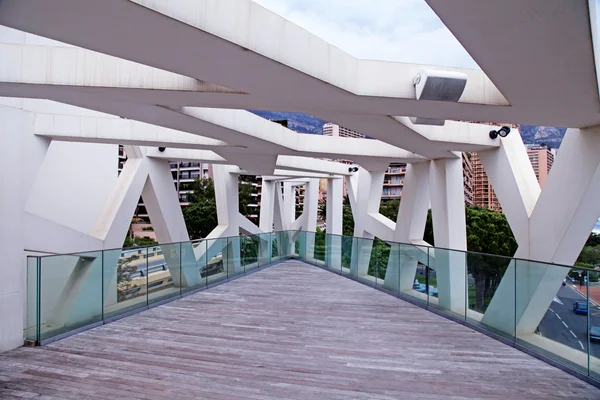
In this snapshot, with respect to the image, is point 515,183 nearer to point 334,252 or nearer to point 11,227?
point 334,252

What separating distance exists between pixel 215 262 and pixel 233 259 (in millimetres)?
1193

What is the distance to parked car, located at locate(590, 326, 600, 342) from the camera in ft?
16.8

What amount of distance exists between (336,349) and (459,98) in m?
4.02

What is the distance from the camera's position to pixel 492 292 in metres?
7.33

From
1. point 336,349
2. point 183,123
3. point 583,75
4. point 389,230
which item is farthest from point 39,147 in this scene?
point 389,230

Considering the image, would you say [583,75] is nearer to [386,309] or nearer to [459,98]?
[459,98]

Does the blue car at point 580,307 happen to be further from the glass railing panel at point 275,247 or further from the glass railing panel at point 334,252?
the glass railing panel at point 275,247

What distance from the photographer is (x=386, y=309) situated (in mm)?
9148

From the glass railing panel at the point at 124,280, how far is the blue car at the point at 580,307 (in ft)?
24.1

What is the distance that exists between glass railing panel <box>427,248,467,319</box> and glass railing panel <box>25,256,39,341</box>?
7.09 meters

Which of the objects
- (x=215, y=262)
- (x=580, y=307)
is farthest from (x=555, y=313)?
(x=215, y=262)

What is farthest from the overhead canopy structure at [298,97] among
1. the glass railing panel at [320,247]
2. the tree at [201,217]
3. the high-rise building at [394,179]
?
the high-rise building at [394,179]

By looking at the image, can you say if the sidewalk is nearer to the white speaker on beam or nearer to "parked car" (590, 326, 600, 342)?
"parked car" (590, 326, 600, 342)

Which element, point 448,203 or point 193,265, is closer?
point 193,265
